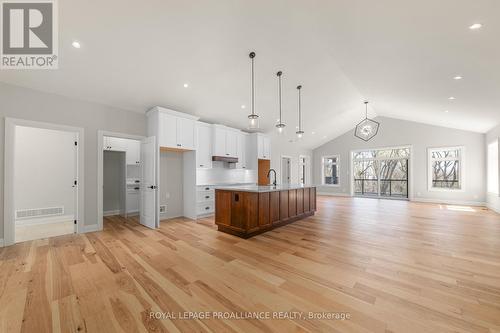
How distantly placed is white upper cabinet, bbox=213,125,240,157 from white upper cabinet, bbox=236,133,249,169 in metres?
0.18

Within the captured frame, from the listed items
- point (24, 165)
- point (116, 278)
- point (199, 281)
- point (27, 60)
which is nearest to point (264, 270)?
point (199, 281)

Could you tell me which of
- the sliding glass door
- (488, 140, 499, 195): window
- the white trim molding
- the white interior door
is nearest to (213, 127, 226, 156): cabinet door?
the white interior door

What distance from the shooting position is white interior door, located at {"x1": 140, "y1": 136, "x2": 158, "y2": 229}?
439 cm

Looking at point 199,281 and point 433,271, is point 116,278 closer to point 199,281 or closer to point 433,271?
point 199,281

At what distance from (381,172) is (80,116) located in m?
11.1

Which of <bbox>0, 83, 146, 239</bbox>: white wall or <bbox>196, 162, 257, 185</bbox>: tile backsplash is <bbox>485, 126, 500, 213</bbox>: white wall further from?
<bbox>0, 83, 146, 239</bbox>: white wall

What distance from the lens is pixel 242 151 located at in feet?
22.4

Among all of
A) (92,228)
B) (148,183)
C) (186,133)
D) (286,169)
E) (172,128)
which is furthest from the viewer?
(286,169)

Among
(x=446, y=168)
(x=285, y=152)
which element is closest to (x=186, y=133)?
(x=285, y=152)

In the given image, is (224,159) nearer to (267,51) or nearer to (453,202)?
(267,51)

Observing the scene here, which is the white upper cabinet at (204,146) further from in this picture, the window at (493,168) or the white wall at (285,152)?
the window at (493,168)

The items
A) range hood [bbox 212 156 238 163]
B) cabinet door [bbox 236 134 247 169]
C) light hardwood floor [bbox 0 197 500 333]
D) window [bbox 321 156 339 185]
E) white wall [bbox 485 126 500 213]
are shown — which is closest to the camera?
light hardwood floor [bbox 0 197 500 333]

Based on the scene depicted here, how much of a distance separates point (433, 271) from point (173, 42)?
4.67 meters

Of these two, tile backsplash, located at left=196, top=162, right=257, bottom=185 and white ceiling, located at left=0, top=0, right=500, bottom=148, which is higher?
white ceiling, located at left=0, top=0, right=500, bottom=148
